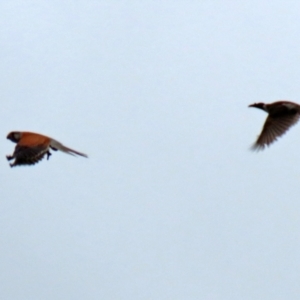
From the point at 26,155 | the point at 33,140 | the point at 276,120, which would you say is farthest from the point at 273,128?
the point at 26,155

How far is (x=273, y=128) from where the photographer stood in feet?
97.6

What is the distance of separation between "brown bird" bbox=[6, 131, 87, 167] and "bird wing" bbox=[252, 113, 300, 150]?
4.94 meters

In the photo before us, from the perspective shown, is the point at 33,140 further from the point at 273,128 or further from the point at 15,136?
the point at 273,128

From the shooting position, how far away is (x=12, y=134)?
27.5m

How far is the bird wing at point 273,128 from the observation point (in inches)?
1162

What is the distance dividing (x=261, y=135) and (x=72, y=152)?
16.4 feet

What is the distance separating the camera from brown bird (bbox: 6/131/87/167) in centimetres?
2636

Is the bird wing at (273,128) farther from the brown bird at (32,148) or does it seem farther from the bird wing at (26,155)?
the bird wing at (26,155)

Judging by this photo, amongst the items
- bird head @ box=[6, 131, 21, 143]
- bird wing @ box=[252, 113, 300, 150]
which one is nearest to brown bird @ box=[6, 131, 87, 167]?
bird head @ box=[6, 131, 21, 143]

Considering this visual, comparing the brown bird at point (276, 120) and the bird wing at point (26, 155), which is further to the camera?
the brown bird at point (276, 120)

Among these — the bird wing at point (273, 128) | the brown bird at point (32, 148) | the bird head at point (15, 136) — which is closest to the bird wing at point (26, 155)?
the brown bird at point (32, 148)

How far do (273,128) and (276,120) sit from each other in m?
0.19

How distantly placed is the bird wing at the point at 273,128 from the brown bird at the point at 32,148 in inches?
194

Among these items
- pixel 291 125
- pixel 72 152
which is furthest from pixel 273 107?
pixel 72 152
